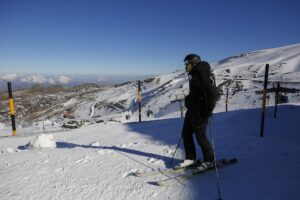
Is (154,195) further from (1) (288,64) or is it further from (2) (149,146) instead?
(1) (288,64)

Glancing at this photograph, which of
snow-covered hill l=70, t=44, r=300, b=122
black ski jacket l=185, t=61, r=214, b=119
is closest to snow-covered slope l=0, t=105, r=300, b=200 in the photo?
black ski jacket l=185, t=61, r=214, b=119

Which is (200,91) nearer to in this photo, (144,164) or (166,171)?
(166,171)

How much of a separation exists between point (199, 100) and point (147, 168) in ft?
5.84

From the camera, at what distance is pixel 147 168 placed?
470 cm

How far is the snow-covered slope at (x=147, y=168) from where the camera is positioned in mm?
3688

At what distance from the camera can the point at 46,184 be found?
4.10 metres

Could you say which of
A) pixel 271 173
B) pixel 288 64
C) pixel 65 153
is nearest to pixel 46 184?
pixel 65 153

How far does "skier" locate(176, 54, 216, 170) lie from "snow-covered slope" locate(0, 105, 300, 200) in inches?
20.9

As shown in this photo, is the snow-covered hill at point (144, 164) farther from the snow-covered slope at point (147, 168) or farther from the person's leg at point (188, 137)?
the person's leg at point (188, 137)

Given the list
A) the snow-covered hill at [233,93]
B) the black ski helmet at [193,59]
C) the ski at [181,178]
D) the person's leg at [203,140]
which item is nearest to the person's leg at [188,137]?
the person's leg at [203,140]

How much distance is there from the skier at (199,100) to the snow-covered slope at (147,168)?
53 cm

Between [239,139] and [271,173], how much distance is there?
2021mm

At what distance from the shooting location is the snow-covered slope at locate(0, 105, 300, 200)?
3.69 m

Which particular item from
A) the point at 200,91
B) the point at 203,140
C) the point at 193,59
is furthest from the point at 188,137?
the point at 193,59
